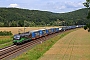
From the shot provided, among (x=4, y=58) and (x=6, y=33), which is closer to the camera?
(x=4, y=58)

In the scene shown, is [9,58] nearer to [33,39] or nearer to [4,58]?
[4,58]

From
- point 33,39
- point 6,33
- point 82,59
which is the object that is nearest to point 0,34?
point 6,33

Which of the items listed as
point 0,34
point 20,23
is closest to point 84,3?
point 0,34

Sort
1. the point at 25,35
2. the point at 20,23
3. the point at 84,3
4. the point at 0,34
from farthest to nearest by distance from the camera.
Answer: the point at 20,23
the point at 0,34
the point at 25,35
the point at 84,3

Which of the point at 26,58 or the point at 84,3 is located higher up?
the point at 84,3

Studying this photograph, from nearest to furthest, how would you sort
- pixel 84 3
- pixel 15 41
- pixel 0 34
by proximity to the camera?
pixel 84 3
pixel 15 41
pixel 0 34

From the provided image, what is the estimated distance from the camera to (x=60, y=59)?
29703 millimetres

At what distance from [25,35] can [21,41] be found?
3079 millimetres

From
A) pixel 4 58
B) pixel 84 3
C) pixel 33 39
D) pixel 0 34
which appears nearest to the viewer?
pixel 84 3

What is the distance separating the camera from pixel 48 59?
2970 centimetres

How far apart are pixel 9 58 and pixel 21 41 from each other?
1987 cm

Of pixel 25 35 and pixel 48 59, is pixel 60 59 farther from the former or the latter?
pixel 25 35

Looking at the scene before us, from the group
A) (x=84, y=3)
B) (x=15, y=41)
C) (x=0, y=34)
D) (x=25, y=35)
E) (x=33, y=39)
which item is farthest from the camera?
(x=0, y=34)

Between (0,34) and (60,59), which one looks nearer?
(60,59)
